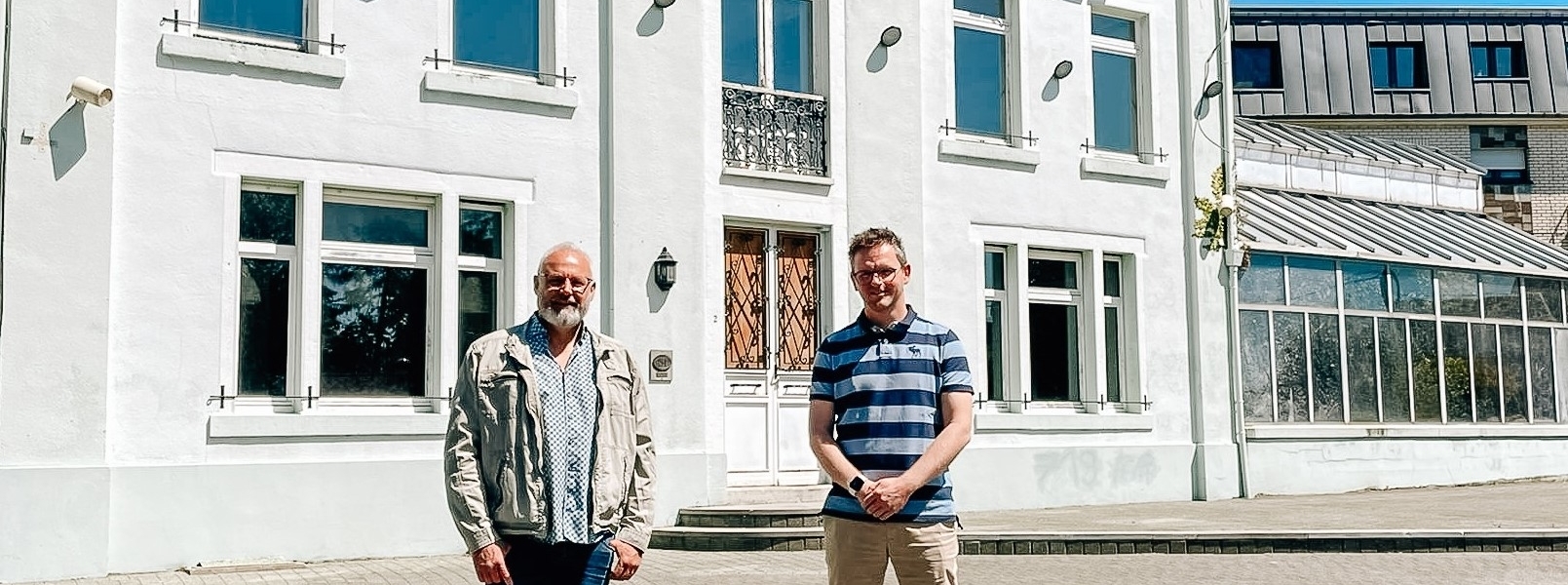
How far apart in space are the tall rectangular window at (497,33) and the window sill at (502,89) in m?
0.21

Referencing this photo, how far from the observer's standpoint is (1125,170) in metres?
16.5

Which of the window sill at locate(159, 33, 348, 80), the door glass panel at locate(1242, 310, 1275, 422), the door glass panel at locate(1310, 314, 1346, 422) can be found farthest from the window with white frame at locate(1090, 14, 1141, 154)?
the window sill at locate(159, 33, 348, 80)

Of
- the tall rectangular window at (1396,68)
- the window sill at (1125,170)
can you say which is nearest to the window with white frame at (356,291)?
the window sill at (1125,170)

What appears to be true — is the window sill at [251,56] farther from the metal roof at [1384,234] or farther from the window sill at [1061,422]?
the metal roof at [1384,234]

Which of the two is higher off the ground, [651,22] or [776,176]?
[651,22]

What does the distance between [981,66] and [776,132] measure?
277 centimetres

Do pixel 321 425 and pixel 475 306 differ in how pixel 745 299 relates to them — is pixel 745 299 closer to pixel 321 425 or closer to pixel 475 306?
pixel 475 306

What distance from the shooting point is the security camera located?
10445mm

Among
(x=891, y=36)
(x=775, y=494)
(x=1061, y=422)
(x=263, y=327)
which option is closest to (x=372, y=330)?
(x=263, y=327)

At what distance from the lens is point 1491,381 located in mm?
19828

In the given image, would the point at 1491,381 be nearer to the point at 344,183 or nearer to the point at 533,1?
the point at 533,1

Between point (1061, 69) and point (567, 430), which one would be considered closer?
point (567, 430)

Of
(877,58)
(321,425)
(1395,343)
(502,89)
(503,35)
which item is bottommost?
(321,425)

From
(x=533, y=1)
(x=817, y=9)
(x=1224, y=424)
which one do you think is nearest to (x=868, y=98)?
(x=817, y=9)
